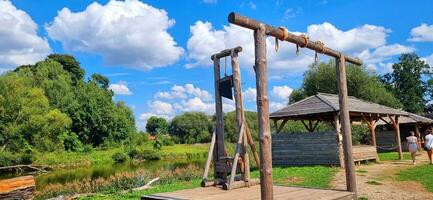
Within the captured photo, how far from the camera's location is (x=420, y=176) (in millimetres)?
13891

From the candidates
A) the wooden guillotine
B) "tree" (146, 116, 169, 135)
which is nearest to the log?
the wooden guillotine

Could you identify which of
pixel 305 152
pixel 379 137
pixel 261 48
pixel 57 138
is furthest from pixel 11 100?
pixel 261 48

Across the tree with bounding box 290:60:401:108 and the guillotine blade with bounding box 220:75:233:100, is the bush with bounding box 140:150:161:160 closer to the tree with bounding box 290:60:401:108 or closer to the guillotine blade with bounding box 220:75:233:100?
the tree with bounding box 290:60:401:108

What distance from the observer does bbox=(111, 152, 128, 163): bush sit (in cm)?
4201

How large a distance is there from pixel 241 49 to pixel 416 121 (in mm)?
24836

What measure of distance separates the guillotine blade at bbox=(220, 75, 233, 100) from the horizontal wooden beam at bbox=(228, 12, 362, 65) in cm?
223

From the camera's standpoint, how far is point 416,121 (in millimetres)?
29734

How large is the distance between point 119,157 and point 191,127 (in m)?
44.7

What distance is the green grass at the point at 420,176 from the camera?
40.4 feet

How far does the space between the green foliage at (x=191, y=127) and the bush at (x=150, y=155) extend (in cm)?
3024

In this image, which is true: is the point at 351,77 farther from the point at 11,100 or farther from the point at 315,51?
the point at 315,51

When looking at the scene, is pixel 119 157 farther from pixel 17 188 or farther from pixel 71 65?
pixel 17 188

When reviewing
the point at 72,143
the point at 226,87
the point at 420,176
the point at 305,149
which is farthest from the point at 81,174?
the point at 72,143

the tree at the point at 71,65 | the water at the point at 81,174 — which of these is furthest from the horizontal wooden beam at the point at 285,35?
the tree at the point at 71,65
